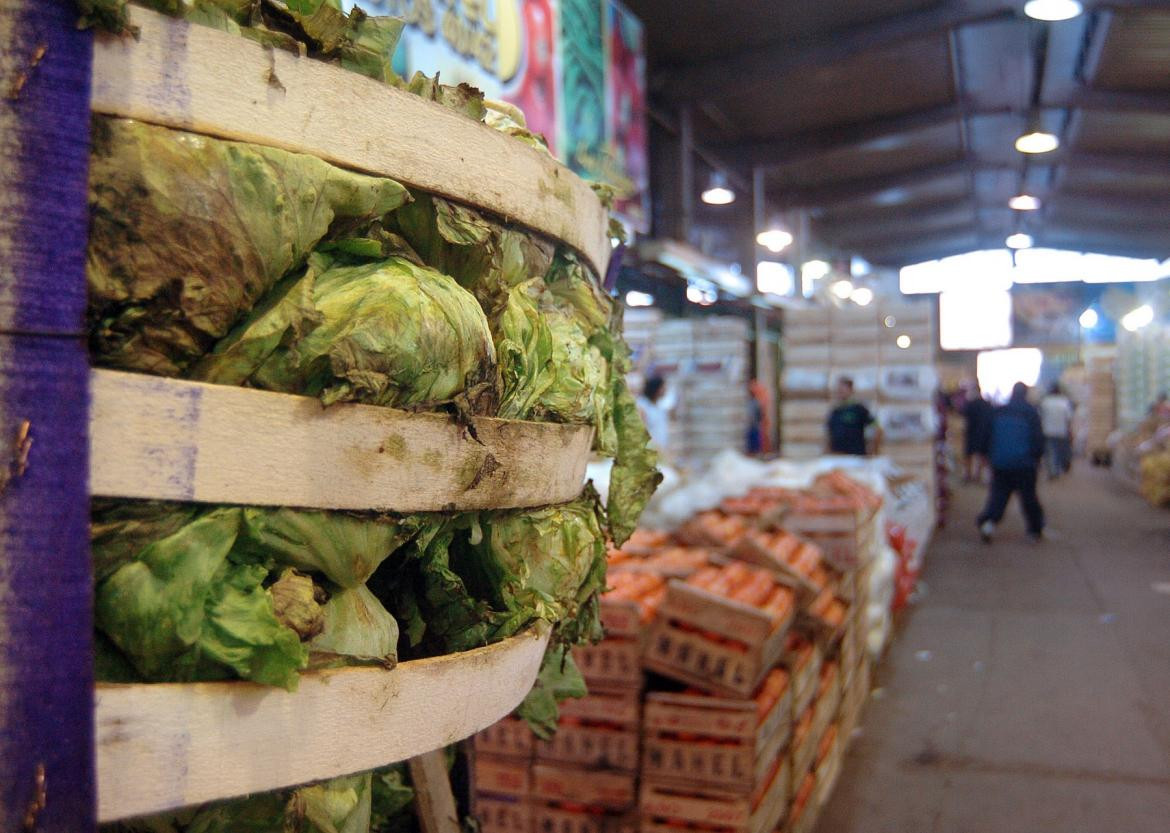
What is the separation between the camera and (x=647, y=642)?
3586 mm

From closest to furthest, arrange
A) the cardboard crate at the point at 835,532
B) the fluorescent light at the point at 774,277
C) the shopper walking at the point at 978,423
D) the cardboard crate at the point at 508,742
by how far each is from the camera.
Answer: the cardboard crate at the point at 508,742 → the cardboard crate at the point at 835,532 → the shopper walking at the point at 978,423 → the fluorescent light at the point at 774,277

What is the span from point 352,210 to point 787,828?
3.45 m

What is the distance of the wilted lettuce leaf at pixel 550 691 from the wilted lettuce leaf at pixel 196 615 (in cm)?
67

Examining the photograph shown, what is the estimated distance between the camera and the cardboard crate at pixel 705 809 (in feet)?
10.8

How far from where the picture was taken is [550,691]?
1.62 m

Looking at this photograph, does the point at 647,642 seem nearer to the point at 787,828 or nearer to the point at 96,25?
the point at 787,828

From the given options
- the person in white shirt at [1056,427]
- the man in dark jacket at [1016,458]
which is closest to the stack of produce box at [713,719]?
the man in dark jacket at [1016,458]

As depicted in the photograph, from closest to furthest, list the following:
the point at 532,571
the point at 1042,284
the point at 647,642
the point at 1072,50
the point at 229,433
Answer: the point at 229,433
the point at 532,571
the point at 647,642
the point at 1072,50
the point at 1042,284

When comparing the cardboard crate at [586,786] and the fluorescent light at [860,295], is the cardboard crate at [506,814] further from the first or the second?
the fluorescent light at [860,295]

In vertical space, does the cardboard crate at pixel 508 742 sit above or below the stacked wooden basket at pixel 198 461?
below

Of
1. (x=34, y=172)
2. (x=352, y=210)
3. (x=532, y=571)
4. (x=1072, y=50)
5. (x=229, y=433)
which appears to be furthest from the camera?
(x=1072, y=50)

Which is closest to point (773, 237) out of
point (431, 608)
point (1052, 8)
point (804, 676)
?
point (1052, 8)

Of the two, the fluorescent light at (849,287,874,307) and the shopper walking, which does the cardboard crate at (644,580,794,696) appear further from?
the fluorescent light at (849,287,874,307)

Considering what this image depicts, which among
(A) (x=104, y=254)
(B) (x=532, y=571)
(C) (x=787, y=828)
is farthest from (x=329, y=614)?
(C) (x=787, y=828)
